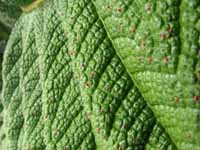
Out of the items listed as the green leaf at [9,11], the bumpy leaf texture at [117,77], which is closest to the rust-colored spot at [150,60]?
the bumpy leaf texture at [117,77]

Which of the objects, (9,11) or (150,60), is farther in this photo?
(9,11)

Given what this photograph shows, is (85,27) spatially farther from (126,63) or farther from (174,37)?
(174,37)

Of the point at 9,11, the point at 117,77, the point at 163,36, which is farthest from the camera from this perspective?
the point at 9,11

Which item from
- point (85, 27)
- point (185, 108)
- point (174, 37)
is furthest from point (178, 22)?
point (85, 27)

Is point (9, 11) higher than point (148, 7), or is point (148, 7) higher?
point (148, 7)

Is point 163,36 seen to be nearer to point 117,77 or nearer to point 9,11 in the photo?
point 117,77

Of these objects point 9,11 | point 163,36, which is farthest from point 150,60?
point 9,11

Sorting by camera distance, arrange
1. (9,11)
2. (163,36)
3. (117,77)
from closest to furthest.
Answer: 1. (163,36)
2. (117,77)
3. (9,11)

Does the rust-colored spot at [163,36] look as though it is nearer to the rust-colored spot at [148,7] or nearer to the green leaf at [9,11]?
the rust-colored spot at [148,7]

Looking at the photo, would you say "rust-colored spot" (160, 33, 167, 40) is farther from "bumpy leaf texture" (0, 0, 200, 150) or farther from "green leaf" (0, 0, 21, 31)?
"green leaf" (0, 0, 21, 31)
